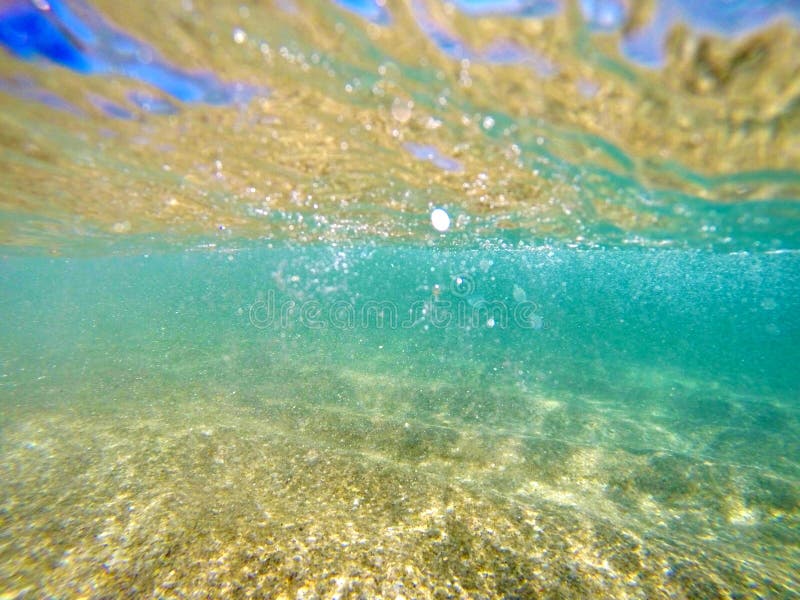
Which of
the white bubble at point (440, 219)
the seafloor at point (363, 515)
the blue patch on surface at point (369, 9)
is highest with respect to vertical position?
the blue patch on surface at point (369, 9)

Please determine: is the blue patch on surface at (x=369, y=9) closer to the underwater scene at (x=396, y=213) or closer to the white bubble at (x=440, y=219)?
the underwater scene at (x=396, y=213)

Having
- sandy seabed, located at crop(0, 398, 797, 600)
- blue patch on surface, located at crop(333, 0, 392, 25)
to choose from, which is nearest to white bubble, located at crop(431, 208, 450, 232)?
sandy seabed, located at crop(0, 398, 797, 600)

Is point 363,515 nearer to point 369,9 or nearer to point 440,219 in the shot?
point 369,9

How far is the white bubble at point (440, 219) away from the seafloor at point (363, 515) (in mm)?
10218

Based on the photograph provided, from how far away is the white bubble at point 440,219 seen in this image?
1877cm

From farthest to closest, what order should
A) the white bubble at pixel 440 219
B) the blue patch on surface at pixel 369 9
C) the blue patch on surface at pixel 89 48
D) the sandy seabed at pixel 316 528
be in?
the white bubble at pixel 440 219
the blue patch on surface at pixel 89 48
the blue patch on surface at pixel 369 9
the sandy seabed at pixel 316 528

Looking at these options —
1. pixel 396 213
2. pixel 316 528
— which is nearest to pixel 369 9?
pixel 316 528

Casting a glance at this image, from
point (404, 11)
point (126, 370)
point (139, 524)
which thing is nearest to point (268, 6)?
point (404, 11)

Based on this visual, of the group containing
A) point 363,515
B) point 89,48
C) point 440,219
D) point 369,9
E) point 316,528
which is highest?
point 369,9

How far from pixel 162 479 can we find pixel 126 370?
13839 millimetres

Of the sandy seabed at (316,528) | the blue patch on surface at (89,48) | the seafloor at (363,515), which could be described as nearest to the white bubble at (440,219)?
the seafloor at (363,515)

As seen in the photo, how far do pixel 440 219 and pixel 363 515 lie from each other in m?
15.9

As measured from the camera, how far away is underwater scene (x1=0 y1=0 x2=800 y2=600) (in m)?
5.85

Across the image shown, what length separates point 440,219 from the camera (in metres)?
20.5
